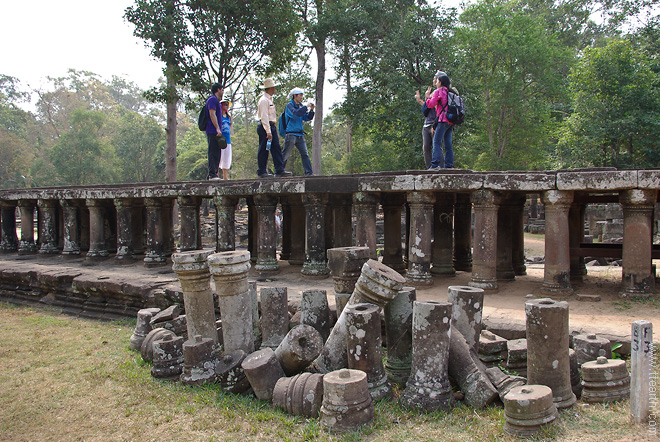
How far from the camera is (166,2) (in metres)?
12.5

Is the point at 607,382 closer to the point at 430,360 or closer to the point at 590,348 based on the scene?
the point at 590,348

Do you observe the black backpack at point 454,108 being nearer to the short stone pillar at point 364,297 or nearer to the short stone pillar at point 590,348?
the short stone pillar at point 364,297

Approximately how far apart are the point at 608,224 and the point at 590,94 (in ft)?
17.0

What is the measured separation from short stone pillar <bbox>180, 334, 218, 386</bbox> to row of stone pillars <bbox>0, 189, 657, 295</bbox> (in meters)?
3.13

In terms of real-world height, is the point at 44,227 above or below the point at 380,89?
below

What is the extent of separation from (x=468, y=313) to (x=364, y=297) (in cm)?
107

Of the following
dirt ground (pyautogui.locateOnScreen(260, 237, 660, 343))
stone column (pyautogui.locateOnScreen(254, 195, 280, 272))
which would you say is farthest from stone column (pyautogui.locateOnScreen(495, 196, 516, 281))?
stone column (pyautogui.locateOnScreen(254, 195, 280, 272))

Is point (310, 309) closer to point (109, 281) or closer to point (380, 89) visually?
point (109, 281)

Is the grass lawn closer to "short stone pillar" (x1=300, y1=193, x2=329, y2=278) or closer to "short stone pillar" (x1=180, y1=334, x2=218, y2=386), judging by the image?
"short stone pillar" (x1=180, y1=334, x2=218, y2=386)

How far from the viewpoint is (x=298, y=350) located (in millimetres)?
4516

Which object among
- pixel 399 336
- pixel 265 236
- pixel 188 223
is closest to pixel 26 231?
pixel 188 223

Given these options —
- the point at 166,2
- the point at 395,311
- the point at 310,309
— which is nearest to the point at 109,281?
the point at 310,309

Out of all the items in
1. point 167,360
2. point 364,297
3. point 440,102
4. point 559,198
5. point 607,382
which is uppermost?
point 440,102

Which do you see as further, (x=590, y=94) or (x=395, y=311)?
(x=590, y=94)
